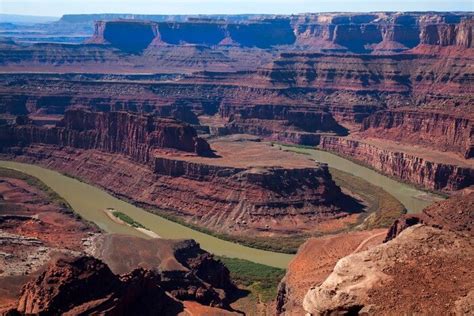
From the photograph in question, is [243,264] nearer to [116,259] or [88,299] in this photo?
[116,259]

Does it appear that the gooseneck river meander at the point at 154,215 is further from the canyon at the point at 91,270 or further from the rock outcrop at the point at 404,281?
the rock outcrop at the point at 404,281

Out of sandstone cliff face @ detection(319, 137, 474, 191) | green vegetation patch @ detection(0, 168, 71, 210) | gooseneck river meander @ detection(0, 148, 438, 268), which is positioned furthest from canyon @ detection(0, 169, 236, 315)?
sandstone cliff face @ detection(319, 137, 474, 191)

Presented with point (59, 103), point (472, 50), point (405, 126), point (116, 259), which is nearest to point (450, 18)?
point (472, 50)

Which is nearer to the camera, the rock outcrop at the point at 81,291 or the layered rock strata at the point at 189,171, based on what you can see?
the rock outcrop at the point at 81,291

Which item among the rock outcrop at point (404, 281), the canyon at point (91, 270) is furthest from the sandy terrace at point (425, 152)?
the rock outcrop at point (404, 281)

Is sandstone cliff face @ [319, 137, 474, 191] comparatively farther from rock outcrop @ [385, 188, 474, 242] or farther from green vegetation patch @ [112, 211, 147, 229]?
green vegetation patch @ [112, 211, 147, 229]
